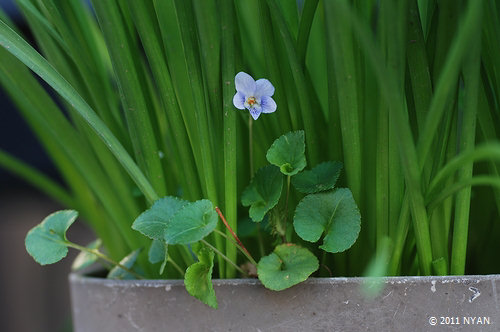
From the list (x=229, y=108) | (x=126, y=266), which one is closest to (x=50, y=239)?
(x=126, y=266)

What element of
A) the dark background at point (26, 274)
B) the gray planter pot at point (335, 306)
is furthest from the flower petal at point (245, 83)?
the dark background at point (26, 274)

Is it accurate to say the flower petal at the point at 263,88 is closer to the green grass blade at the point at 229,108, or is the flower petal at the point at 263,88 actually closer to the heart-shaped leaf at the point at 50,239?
the green grass blade at the point at 229,108

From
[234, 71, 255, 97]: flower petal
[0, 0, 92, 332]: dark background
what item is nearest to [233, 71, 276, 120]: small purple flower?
[234, 71, 255, 97]: flower petal

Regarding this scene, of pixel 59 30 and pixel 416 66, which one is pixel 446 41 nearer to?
pixel 416 66

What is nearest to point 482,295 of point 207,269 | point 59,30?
point 207,269

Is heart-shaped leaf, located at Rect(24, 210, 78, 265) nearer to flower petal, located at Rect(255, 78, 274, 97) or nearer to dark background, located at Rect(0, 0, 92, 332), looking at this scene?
flower petal, located at Rect(255, 78, 274, 97)

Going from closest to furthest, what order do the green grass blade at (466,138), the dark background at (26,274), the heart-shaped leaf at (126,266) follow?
the green grass blade at (466,138)
the heart-shaped leaf at (126,266)
the dark background at (26,274)

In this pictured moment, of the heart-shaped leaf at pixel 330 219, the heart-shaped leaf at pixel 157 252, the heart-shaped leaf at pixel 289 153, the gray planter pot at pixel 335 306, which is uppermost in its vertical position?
the heart-shaped leaf at pixel 289 153
